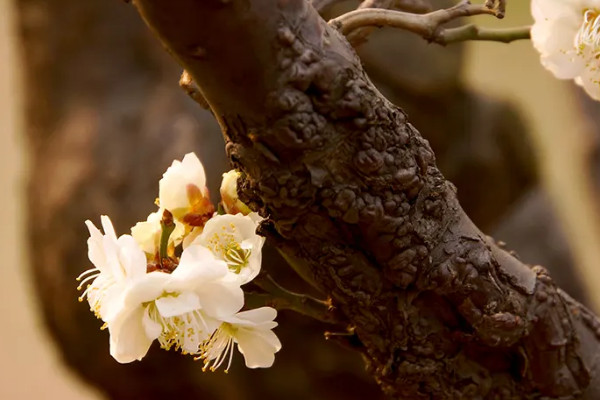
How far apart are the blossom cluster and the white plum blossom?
25 centimetres

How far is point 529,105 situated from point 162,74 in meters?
0.97

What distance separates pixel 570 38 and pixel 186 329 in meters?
0.34

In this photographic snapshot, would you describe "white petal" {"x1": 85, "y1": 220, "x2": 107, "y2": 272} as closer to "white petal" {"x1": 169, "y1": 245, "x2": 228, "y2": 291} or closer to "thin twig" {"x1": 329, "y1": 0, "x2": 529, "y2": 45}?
"white petal" {"x1": 169, "y1": 245, "x2": 228, "y2": 291}

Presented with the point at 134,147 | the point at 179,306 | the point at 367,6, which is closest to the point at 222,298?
the point at 179,306

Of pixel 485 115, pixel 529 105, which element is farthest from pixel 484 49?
pixel 485 115

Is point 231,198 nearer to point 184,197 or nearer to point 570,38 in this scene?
point 184,197

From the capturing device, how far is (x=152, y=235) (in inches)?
17.5

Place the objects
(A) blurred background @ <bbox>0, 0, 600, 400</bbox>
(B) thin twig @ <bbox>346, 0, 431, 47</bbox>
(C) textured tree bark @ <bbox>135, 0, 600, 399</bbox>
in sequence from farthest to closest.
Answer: (A) blurred background @ <bbox>0, 0, 600, 400</bbox>, (B) thin twig @ <bbox>346, 0, 431, 47</bbox>, (C) textured tree bark @ <bbox>135, 0, 600, 399</bbox>

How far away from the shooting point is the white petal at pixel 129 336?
0.40 m

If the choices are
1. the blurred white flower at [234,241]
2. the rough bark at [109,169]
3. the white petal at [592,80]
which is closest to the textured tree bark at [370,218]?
the blurred white flower at [234,241]

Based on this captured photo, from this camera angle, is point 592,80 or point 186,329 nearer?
point 186,329

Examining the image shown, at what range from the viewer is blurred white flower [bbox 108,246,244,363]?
39 centimetres

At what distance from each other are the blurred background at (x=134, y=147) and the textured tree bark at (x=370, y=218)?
671 mm

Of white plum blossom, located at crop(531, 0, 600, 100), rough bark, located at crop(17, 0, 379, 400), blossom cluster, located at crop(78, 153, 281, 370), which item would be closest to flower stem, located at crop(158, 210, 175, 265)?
blossom cluster, located at crop(78, 153, 281, 370)
